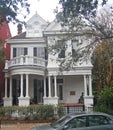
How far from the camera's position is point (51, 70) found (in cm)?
3350

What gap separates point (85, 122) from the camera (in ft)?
44.2

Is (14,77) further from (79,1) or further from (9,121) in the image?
(79,1)

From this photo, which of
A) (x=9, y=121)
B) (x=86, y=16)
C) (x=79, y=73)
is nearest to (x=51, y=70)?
(x=79, y=73)

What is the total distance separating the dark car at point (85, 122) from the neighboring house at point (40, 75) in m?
17.7

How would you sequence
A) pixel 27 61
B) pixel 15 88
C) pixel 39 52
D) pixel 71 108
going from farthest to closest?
pixel 39 52, pixel 15 88, pixel 27 61, pixel 71 108

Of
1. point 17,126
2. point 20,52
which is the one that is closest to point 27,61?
point 20,52

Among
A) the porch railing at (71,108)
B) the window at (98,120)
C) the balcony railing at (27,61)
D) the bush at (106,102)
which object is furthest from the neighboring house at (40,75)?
the window at (98,120)

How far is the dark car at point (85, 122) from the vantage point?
13.2m

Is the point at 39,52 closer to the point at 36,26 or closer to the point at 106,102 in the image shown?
the point at 36,26

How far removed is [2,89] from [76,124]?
2586 centimetres

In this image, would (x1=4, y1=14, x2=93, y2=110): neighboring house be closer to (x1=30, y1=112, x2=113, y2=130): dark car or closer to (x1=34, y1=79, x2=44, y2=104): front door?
(x1=34, y1=79, x2=44, y2=104): front door

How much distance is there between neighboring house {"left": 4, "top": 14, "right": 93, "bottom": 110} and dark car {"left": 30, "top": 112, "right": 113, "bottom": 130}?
17668 millimetres

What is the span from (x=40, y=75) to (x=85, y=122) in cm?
2084

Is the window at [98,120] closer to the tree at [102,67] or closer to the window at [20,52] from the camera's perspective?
the tree at [102,67]
